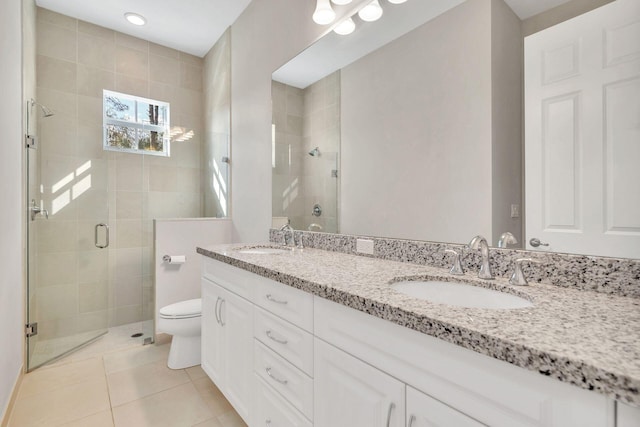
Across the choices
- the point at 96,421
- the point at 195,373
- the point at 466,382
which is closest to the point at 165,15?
the point at 195,373

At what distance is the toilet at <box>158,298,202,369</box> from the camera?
2.16 meters

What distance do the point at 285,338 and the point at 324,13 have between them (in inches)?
70.3

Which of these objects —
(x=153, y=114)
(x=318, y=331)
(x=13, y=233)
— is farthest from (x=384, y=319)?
(x=153, y=114)

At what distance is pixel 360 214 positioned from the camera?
1.72m

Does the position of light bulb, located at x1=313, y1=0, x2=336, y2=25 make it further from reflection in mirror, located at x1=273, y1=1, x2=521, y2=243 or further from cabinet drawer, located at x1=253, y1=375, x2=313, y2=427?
cabinet drawer, located at x1=253, y1=375, x2=313, y2=427

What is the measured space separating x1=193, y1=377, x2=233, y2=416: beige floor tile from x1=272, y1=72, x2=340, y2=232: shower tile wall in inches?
44.2

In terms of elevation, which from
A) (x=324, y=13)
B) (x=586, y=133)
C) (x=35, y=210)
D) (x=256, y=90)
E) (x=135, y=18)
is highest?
(x=135, y=18)

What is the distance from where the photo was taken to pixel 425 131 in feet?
4.52

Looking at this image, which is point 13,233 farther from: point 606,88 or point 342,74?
point 606,88

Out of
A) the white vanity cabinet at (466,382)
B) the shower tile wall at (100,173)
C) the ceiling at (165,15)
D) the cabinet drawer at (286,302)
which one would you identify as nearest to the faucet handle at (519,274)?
the white vanity cabinet at (466,382)

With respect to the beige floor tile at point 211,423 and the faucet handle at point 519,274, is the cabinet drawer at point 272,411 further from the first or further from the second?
the faucet handle at point 519,274

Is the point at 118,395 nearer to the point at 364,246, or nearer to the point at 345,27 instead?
the point at 364,246

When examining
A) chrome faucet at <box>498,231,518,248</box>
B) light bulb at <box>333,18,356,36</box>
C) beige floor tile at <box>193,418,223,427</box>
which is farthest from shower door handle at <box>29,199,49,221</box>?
chrome faucet at <box>498,231,518,248</box>

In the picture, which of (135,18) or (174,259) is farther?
(135,18)
